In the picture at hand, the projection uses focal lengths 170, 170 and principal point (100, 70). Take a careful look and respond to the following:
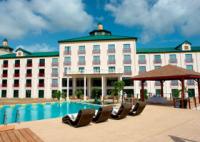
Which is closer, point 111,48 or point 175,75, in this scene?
point 175,75

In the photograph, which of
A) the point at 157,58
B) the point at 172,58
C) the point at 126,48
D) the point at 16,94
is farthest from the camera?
the point at 16,94

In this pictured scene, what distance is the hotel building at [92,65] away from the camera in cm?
3775

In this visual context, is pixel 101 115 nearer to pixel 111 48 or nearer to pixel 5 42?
pixel 111 48

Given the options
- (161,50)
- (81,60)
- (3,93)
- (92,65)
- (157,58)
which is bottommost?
(3,93)

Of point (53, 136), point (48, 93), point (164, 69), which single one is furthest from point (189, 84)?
point (53, 136)

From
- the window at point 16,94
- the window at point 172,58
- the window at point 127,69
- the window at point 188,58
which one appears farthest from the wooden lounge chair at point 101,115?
the window at point 16,94

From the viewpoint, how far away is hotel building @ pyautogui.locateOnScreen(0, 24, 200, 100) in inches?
1486

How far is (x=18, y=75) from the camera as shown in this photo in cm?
4219

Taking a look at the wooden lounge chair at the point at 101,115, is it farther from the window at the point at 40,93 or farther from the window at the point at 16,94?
the window at the point at 16,94

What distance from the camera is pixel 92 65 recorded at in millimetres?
38844

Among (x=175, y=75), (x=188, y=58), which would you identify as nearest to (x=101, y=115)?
(x=175, y=75)

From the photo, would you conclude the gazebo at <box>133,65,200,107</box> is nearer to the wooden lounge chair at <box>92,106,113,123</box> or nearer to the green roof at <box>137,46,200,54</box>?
the wooden lounge chair at <box>92,106,113,123</box>

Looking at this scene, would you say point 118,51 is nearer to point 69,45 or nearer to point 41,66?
point 69,45

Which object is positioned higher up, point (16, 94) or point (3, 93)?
point (3, 93)
